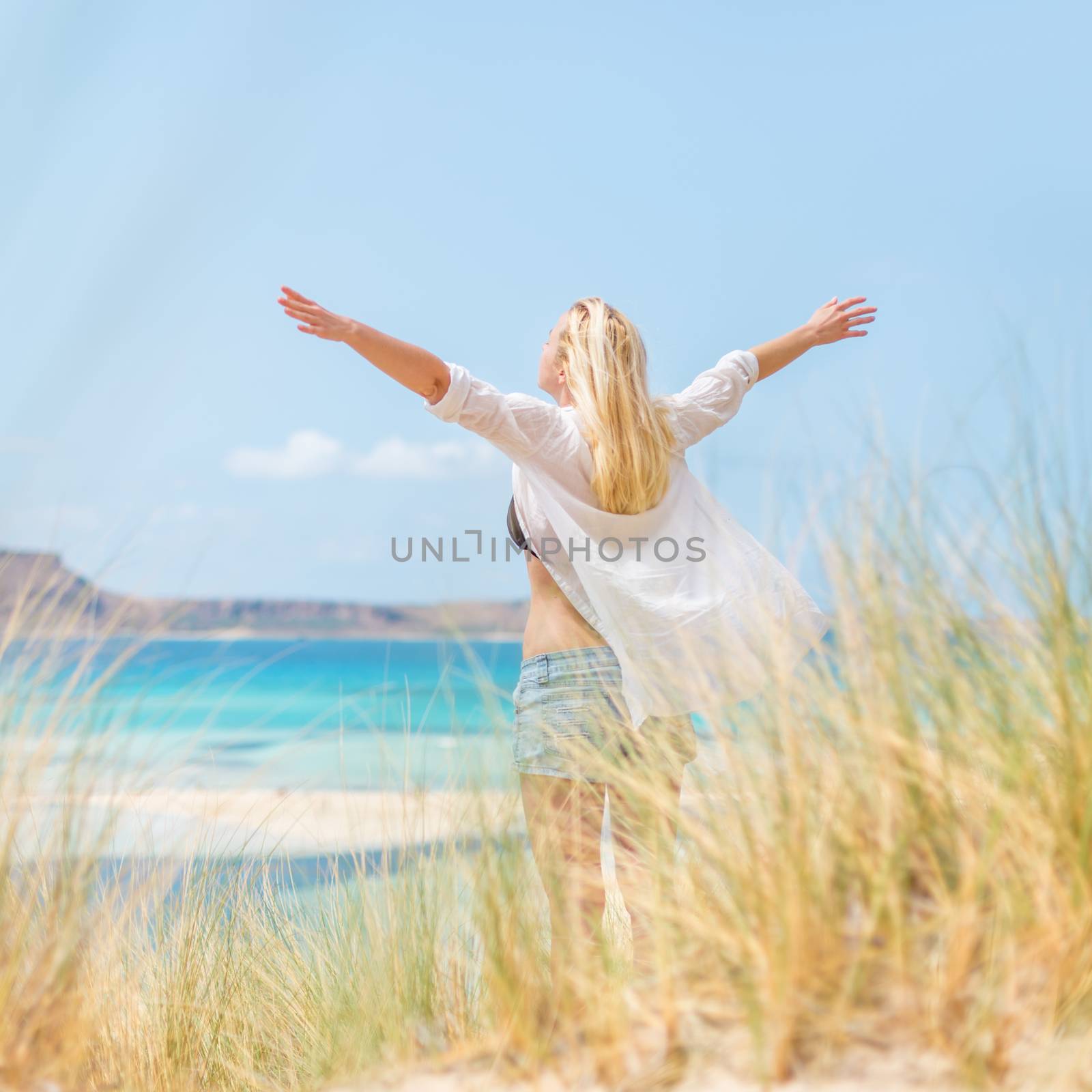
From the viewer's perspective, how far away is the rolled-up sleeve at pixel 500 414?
233 cm

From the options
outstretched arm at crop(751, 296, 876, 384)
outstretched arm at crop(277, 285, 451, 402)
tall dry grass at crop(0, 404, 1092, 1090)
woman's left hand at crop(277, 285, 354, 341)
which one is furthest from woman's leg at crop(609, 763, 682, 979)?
outstretched arm at crop(751, 296, 876, 384)

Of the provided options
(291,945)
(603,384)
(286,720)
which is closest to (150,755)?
(291,945)

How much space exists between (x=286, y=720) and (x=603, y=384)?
19459 mm

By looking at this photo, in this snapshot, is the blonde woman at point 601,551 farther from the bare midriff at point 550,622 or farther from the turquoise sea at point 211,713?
the turquoise sea at point 211,713

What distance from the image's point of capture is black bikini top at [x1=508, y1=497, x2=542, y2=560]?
2.62 meters

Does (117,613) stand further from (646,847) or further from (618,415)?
(618,415)

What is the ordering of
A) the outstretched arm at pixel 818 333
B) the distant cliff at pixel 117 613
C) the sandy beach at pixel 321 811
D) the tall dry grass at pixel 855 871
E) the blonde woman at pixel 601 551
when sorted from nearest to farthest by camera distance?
the tall dry grass at pixel 855 871 < the sandy beach at pixel 321 811 < the distant cliff at pixel 117 613 < the blonde woman at pixel 601 551 < the outstretched arm at pixel 818 333

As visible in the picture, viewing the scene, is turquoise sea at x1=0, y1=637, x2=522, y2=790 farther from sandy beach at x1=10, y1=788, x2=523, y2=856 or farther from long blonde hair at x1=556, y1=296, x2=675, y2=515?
long blonde hair at x1=556, y1=296, x2=675, y2=515

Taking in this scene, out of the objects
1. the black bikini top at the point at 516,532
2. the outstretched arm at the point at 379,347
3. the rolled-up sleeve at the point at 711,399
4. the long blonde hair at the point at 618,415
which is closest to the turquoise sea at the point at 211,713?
the black bikini top at the point at 516,532

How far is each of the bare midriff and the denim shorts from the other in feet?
0.07

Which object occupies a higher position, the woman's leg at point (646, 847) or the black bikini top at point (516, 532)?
the black bikini top at point (516, 532)

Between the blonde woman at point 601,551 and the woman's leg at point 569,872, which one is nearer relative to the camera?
the woman's leg at point 569,872

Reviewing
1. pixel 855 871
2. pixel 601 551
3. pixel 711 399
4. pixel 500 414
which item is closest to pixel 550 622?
pixel 601 551

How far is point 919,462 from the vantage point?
192 centimetres
